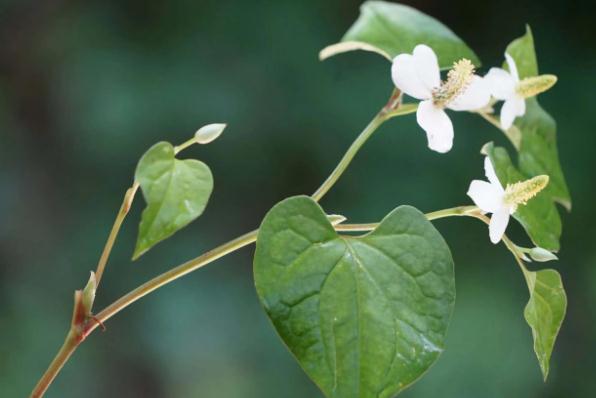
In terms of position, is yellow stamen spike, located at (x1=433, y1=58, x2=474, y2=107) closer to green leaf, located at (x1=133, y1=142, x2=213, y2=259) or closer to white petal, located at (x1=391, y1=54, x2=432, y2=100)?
white petal, located at (x1=391, y1=54, x2=432, y2=100)

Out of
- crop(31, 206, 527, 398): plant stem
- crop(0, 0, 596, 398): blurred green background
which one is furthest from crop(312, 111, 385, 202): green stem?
crop(0, 0, 596, 398): blurred green background

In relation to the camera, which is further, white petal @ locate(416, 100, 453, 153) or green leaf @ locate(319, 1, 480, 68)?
green leaf @ locate(319, 1, 480, 68)

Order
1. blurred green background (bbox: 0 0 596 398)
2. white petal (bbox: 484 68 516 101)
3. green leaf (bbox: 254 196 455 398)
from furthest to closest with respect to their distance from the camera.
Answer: blurred green background (bbox: 0 0 596 398) → white petal (bbox: 484 68 516 101) → green leaf (bbox: 254 196 455 398)

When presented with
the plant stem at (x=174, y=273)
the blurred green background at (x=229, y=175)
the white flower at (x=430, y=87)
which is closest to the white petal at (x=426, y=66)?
the white flower at (x=430, y=87)

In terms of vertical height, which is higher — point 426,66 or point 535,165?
point 426,66

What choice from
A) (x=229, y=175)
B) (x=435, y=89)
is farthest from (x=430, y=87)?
(x=229, y=175)

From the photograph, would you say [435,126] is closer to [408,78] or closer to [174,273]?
[408,78]
